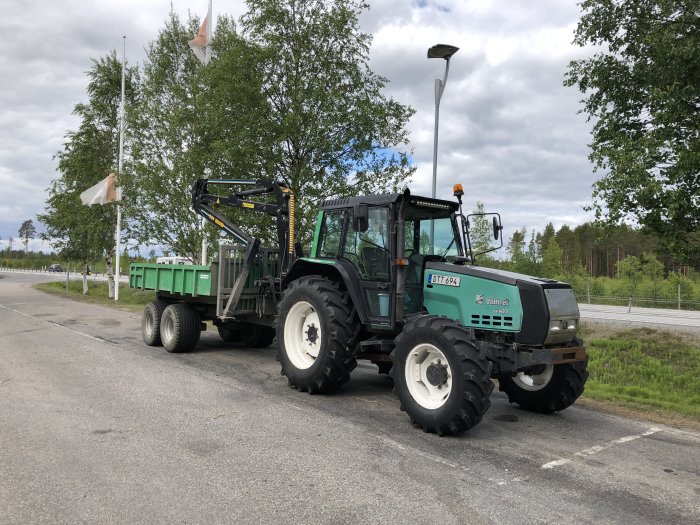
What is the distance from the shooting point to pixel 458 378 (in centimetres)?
526

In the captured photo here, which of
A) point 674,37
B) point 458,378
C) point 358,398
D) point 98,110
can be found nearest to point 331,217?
point 358,398

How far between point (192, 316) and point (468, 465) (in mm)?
7477

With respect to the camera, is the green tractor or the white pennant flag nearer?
the green tractor

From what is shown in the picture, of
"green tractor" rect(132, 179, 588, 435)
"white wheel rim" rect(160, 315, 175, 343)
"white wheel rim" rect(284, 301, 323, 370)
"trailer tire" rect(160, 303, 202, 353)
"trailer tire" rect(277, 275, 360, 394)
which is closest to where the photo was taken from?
"green tractor" rect(132, 179, 588, 435)

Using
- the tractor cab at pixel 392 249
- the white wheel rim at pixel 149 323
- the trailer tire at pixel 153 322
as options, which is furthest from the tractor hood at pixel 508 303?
the white wheel rim at pixel 149 323

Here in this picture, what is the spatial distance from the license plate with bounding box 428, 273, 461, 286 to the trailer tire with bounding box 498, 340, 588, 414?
1375mm

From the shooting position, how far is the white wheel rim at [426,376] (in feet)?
18.5

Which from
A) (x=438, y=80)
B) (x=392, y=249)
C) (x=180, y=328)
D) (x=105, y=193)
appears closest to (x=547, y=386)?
(x=392, y=249)

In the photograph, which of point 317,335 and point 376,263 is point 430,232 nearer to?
point 376,263

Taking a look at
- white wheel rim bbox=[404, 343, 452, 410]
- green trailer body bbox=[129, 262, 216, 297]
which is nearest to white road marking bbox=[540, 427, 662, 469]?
white wheel rim bbox=[404, 343, 452, 410]

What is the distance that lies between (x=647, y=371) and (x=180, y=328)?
10.1 metres

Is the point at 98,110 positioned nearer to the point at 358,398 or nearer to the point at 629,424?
the point at 358,398

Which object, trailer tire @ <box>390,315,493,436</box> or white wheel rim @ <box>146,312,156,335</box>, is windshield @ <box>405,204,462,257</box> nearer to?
trailer tire @ <box>390,315,493,436</box>

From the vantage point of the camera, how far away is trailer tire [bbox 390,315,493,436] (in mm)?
5227
